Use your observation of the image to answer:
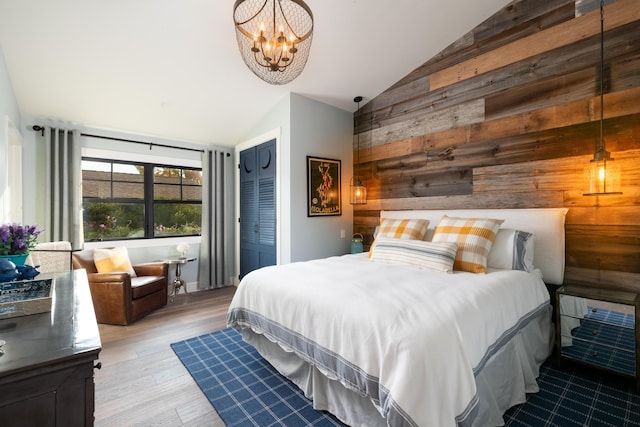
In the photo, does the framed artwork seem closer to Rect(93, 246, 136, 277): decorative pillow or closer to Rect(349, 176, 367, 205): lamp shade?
Rect(349, 176, 367, 205): lamp shade

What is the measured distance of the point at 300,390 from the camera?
80.4 inches

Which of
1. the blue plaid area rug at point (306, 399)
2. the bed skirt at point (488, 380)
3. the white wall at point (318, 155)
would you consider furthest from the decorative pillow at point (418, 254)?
the white wall at point (318, 155)

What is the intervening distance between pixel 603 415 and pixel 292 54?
116 inches

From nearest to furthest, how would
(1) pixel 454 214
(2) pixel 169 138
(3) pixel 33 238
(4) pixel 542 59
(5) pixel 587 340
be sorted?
(3) pixel 33 238 → (5) pixel 587 340 → (4) pixel 542 59 → (1) pixel 454 214 → (2) pixel 169 138

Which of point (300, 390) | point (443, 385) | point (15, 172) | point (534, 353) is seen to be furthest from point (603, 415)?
point (15, 172)

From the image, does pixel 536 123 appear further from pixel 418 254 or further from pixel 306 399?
pixel 306 399

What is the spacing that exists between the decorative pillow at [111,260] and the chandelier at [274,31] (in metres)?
2.85

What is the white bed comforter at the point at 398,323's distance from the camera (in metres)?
1.22

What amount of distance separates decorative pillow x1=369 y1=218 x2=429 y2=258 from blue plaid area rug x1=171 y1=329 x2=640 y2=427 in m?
1.42

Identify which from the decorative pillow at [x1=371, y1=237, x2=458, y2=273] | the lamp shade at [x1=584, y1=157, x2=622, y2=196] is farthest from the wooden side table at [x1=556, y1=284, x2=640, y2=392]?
the decorative pillow at [x1=371, y1=237, x2=458, y2=273]

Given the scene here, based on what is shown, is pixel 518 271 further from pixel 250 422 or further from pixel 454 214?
pixel 250 422

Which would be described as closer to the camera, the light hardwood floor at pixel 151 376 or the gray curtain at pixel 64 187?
the light hardwood floor at pixel 151 376

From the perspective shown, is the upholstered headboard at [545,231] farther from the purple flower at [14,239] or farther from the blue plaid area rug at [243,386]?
the purple flower at [14,239]

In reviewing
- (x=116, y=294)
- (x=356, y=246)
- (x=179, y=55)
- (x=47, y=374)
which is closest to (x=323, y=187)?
(x=356, y=246)
